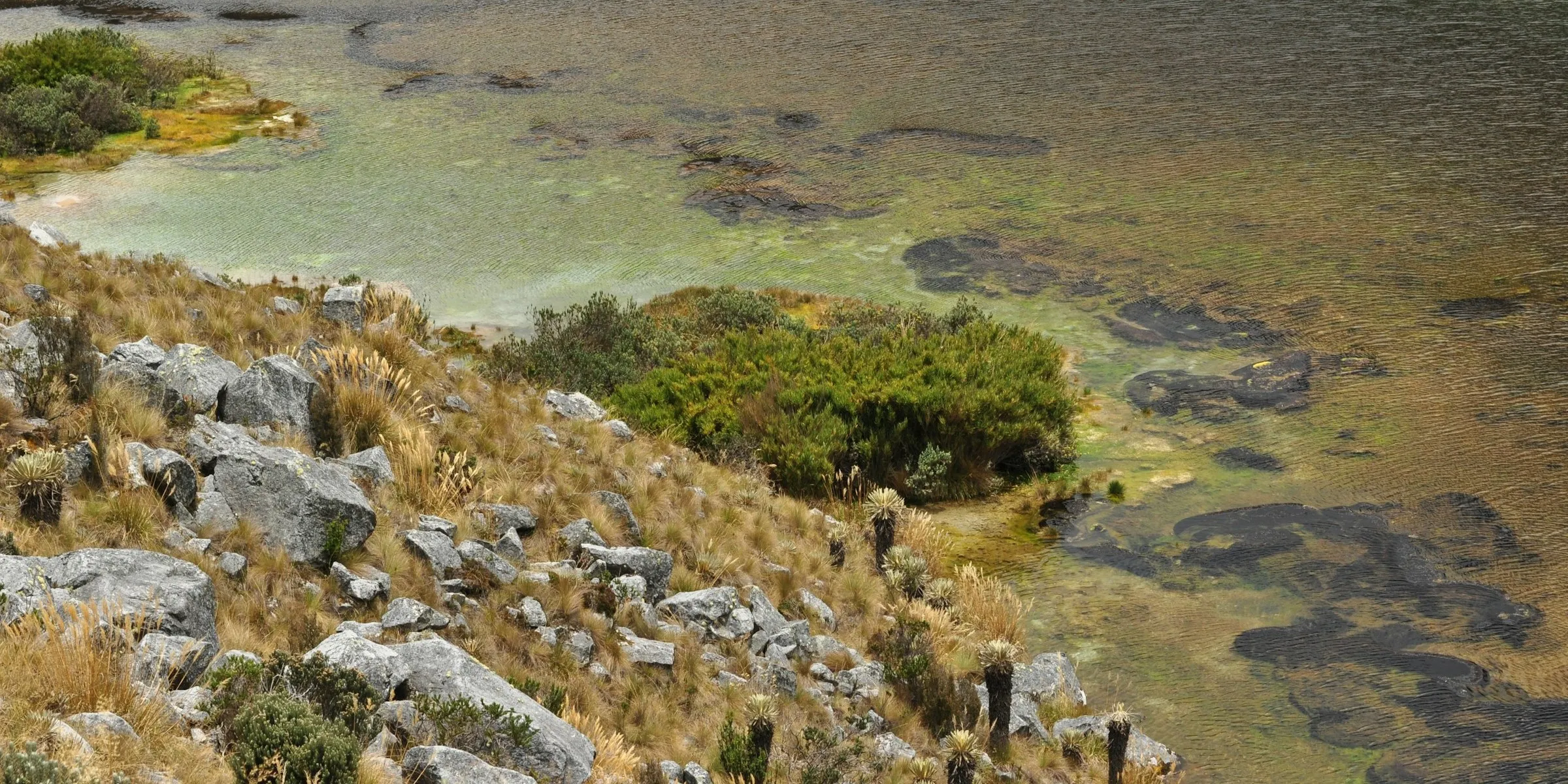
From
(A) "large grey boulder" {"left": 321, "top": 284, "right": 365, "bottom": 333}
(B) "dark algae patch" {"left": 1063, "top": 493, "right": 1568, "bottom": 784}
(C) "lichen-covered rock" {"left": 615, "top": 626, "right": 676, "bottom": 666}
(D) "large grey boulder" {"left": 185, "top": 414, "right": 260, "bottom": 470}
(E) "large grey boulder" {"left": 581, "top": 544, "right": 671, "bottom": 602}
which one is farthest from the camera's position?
(A) "large grey boulder" {"left": 321, "top": 284, "right": 365, "bottom": 333}

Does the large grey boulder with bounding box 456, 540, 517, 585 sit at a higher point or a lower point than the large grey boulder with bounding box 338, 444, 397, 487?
lower

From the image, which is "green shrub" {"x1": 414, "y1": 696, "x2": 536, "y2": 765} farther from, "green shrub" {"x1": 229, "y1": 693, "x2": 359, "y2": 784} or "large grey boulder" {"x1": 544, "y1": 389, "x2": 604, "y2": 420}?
"large grey boulder" {"x1": 544, "y1": 389, "x2": 604, "y2": 420}

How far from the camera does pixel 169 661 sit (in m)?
7.09

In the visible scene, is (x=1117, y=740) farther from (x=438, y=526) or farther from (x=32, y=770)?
(x=32, y=770)

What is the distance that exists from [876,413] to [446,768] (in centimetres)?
1099

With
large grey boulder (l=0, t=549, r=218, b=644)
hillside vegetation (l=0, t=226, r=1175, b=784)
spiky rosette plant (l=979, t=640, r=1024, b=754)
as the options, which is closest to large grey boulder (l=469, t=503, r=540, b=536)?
hillside vegetation (l=0, t=226, r=1175, b=784)

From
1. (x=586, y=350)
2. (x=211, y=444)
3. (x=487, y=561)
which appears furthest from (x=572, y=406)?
(x=211, y=444)

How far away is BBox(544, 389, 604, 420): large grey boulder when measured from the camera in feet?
50.6

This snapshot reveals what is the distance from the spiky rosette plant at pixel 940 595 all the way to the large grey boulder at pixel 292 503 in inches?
232

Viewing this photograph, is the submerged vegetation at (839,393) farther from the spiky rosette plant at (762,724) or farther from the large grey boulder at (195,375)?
the spiky rosette plant at (762,724)

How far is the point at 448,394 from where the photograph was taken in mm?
14156

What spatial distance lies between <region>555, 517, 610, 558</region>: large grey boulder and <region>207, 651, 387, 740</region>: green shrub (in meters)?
3.89

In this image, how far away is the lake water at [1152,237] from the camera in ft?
42.8

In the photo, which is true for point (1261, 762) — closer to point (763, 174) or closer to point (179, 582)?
point (179, 582)
